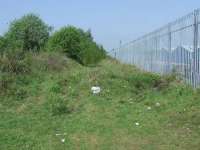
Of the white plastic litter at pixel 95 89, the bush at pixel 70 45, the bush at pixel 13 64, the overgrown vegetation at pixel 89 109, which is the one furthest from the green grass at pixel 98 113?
the bush at pixel 70 45

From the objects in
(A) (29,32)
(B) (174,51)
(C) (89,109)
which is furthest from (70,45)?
(C) (89,109)

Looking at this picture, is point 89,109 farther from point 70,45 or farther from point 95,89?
point 70,45

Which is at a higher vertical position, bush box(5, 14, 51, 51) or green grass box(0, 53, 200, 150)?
bush box(5, 14, 51, 51)

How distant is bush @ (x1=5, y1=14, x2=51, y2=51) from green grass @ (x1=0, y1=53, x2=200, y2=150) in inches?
444

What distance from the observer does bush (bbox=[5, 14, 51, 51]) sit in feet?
79.9

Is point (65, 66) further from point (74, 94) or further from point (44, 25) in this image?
point (44, 25)

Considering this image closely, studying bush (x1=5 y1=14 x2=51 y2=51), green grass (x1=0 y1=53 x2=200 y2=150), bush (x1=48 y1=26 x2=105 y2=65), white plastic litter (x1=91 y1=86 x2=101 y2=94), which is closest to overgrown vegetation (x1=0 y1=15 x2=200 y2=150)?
green grass (x1=0 y1=53 x2=200 y2=150)

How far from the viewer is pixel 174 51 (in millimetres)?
13812

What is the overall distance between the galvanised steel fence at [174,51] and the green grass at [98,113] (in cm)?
48

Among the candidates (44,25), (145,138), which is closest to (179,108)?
(145,138)

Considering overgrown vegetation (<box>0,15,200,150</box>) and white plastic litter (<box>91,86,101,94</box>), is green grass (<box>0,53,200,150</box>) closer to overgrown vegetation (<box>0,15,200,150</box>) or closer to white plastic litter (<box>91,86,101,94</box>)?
overgrown vegetation (<box>0,15,200,150</box>)

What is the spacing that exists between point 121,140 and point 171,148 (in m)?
0.85

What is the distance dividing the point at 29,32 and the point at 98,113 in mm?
16362

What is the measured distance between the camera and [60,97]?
10.5 meters
